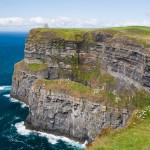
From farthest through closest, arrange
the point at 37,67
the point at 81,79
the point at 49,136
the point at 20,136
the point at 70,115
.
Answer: the point at 37,67, the point at 81,79, the point at 70,115, the point at 49,136, the point at 20,136

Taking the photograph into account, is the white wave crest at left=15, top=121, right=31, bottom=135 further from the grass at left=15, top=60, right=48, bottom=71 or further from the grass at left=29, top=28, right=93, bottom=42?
the grass at left=29, top=28, right=93, bottom=42

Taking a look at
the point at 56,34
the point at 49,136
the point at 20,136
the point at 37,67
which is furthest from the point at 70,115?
the point at 56,34

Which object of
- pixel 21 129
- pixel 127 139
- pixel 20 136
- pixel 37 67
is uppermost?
pixel 127 139

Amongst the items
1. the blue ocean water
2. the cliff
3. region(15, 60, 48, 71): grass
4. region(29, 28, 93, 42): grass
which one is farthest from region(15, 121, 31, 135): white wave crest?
region(29, 28, 93, 42): grass

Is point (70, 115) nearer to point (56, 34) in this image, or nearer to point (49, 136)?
point (49, 136)

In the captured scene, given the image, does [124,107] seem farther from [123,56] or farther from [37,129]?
[37,129]

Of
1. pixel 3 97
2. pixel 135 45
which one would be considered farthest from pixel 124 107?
pixel 3 97
